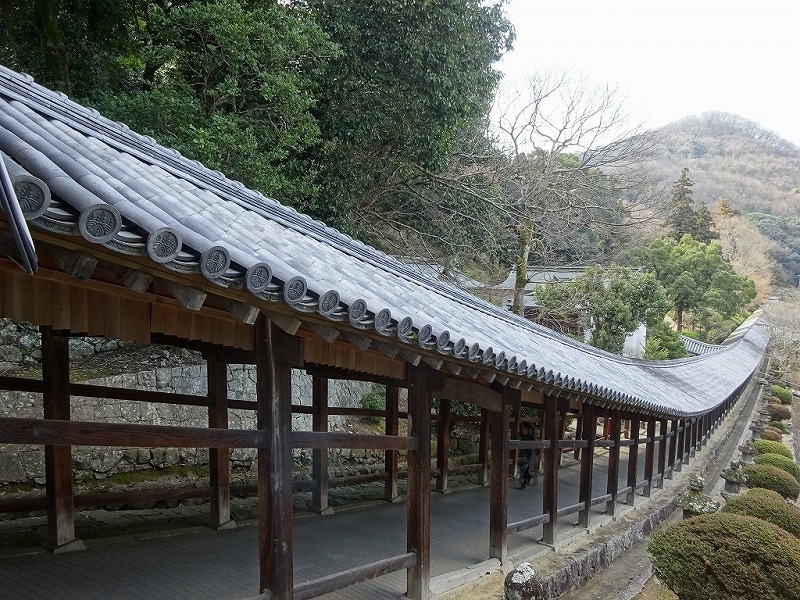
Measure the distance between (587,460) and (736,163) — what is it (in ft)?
372

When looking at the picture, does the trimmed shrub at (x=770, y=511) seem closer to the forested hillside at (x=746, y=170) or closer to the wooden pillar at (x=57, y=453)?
the wooden pillar at (x=57, y=453)

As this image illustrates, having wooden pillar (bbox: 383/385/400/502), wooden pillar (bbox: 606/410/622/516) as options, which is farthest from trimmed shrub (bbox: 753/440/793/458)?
wooden pillar (bbox: 383/385/400/502)

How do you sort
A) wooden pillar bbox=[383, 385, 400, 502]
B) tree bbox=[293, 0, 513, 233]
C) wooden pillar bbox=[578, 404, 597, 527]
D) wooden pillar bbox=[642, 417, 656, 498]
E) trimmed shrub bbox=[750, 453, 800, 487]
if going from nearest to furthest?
wooden pillar bbox=[578, 404, 597, 527] → wooden pillar bbox=[383, 385, 400, 502] → tree bbox=[293, 0, 513, 233] → wooden pillar bbox=[642, 417, 656, 498] → trimmed shrub bbox=[750, 453, 800, 487]

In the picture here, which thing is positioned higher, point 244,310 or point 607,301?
point 244,310

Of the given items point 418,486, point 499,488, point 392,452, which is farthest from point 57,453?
point 392,452

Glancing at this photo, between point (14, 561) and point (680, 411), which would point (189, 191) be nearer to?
point (14, 561)

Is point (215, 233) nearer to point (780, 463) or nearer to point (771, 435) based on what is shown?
point (780, 463)

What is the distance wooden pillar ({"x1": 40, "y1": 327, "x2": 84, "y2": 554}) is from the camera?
5.87 meters

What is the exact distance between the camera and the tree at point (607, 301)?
19984 millimetres

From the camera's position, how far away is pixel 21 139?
270cm

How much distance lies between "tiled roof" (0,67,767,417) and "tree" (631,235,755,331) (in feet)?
117

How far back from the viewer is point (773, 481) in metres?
13.2

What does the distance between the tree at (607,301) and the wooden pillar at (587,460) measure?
9.82 metres

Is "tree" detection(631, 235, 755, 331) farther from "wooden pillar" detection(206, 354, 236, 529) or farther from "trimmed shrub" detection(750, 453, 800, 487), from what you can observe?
"wooden pillar" detection(206, 354, 236, 529)
